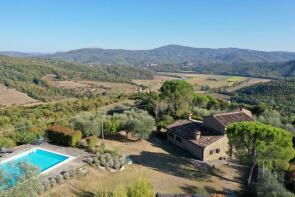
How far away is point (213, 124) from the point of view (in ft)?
121

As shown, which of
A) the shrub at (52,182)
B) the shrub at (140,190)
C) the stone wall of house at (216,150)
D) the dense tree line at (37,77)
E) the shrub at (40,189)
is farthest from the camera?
the dense tree line at (37,77)

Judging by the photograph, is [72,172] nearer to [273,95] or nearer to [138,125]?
[138,125]

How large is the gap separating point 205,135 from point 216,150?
229 cm

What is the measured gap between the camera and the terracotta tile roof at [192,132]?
3414cm

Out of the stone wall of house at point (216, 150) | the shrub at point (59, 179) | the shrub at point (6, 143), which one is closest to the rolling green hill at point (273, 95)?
the stone wall of house at point (216, 150)

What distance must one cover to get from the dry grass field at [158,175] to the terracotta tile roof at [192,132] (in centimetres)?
198

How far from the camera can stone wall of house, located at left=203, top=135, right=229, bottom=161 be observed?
33375mm

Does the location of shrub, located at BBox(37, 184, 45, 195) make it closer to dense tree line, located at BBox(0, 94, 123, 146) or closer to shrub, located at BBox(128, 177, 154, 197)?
shrub, located at BBox(128, 177, 154, 197)

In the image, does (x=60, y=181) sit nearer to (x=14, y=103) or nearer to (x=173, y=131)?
(x=173, y=131)

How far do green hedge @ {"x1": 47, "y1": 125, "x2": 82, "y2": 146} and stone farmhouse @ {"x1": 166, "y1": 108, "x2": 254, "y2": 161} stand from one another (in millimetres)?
11929

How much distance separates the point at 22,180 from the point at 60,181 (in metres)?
8.43

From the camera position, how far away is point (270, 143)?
2722 centimetres

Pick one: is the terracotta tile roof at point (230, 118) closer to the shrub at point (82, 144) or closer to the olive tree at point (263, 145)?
the olive tree at point (263, 145)

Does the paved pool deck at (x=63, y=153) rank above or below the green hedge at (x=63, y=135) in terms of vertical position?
below
